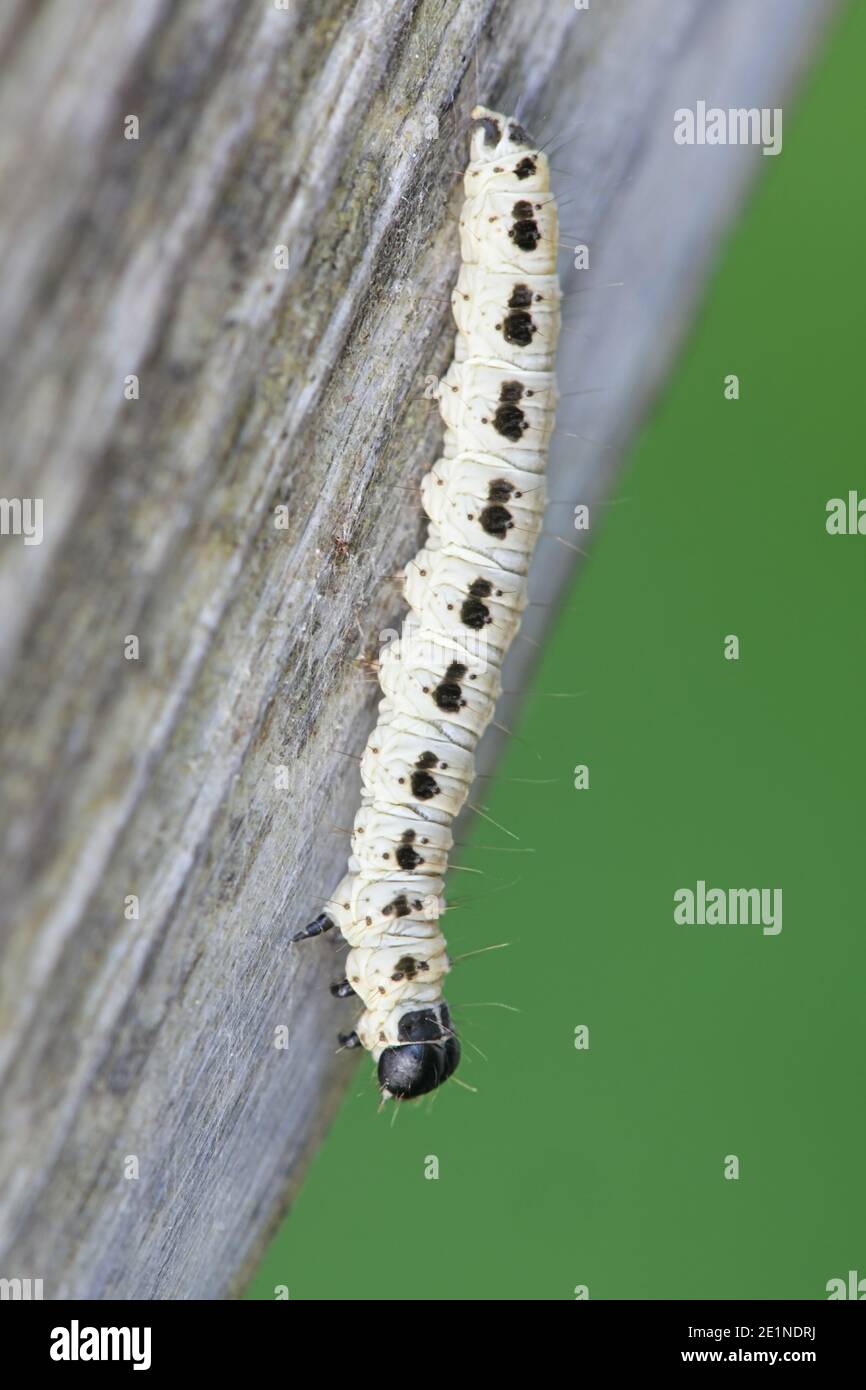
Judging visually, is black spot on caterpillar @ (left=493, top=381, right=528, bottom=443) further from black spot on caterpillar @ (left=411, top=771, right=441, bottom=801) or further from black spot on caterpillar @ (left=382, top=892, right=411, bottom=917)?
black spot on caterpillar @ (left=382, top=892, right=411, bottom=917)

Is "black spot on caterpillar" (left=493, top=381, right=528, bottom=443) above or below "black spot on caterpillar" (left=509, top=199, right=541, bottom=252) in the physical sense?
below

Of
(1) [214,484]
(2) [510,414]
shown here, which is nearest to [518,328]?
(2) [510,414]

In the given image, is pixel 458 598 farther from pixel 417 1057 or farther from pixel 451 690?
pixel 417 1057

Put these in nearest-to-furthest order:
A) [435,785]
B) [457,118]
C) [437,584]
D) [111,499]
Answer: [111,499] < [457,118] < [437,584] < [435,785]

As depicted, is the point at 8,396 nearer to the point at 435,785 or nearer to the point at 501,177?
the point at 501,177

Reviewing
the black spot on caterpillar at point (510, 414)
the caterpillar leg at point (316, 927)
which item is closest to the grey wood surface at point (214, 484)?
the caterpillar leg at point (316, 927)

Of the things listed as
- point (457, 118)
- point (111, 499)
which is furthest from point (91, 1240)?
point (457, 118)

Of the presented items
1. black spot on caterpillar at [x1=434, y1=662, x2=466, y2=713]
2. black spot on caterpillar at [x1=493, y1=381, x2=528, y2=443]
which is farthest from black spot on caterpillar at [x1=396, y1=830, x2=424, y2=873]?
black spot on caterpillar at [x1=493, y1=381, x2=528, y2=443]
